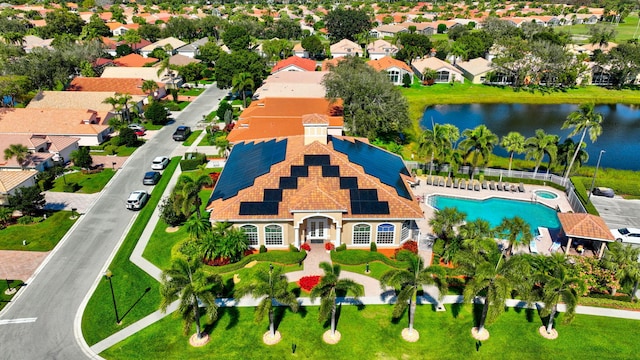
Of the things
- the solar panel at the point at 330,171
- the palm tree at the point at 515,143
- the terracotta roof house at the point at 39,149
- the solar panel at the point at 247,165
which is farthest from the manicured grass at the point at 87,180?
the palm tree at the point at 515,143

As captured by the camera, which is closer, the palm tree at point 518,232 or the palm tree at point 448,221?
the palm tree at point 518,232

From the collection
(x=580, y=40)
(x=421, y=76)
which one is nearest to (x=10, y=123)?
(x=421, y=76)

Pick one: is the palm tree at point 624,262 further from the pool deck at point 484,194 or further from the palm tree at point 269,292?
the palm tree at point 269,292

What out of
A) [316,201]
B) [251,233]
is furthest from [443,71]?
[251,233]

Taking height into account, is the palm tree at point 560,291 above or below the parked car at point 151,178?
above

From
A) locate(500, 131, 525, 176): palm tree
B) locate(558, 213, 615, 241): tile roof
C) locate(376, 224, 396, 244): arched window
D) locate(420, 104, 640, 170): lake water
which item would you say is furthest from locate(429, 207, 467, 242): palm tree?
locate(420, 104, 640, 170): lake water

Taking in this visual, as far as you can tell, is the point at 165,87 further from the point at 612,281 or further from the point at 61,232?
the point at 612,281

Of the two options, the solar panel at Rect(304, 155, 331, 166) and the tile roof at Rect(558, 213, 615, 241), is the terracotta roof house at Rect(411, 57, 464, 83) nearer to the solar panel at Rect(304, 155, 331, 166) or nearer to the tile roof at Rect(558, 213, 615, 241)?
the tile roof at Rect(558, 213, 615, 241)
